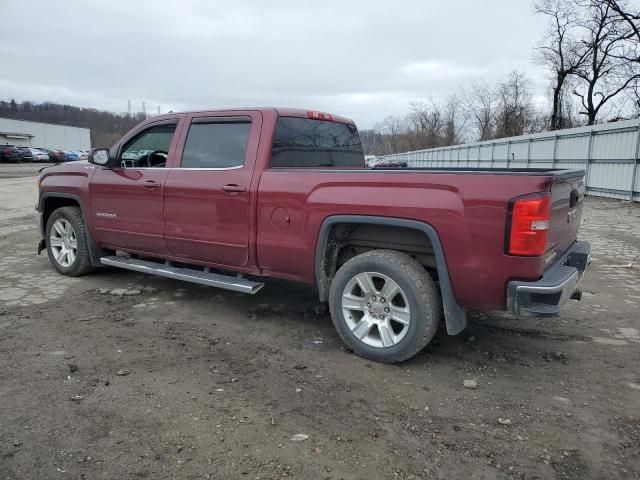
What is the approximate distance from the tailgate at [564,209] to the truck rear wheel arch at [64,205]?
479 cm

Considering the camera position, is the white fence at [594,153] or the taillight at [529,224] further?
the white fence at [594,153]

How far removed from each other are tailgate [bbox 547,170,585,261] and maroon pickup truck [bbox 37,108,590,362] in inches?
0.8

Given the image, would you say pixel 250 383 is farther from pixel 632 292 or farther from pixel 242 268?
pixel 632 292

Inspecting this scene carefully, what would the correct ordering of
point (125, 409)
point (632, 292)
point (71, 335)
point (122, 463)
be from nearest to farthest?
point (122, 463) → point (125, 409) → point (71, 335) → point (632, 292)

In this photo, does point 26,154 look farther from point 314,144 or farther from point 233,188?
point 233,188

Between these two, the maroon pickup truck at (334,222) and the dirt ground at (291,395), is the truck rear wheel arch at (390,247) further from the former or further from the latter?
the dirt ground at (291,395)

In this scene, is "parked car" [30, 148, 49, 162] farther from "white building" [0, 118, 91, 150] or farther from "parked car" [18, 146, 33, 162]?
"white building" [0, 118, 91, 150]

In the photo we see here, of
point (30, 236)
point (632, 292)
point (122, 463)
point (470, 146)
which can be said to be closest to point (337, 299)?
point (122, 463)

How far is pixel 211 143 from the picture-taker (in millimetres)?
4770

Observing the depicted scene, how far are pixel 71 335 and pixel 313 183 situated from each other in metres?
2.38

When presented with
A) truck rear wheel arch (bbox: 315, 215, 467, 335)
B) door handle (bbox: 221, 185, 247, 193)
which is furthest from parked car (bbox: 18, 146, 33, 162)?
truck rear wheel arch (bbox: 315, 215, 467, 335)

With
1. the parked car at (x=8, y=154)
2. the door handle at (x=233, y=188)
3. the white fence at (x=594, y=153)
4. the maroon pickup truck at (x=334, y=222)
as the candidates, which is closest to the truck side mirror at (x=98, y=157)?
the maroon pickup truck at (x=334, y=222)

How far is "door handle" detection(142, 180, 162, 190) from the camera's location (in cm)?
495

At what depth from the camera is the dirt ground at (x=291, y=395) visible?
257 cm
